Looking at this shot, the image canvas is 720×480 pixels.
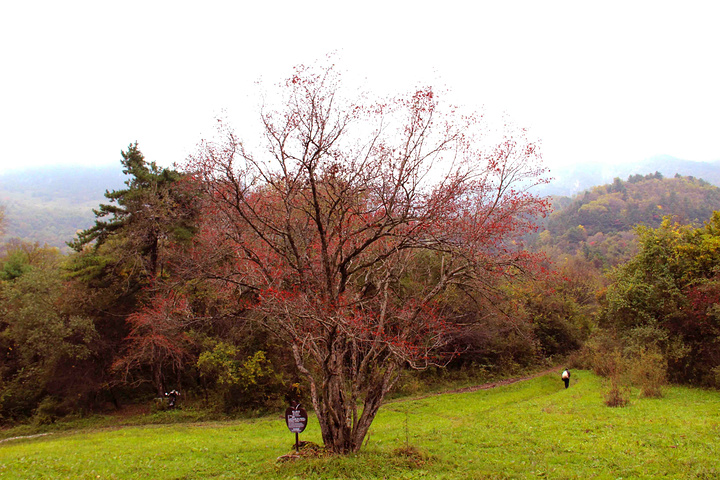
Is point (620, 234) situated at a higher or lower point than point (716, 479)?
higher

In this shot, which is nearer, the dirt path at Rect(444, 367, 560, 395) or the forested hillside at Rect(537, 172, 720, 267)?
the dirt path at Rect(444, 367, 560, 395)

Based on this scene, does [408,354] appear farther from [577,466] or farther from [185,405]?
[185,405]

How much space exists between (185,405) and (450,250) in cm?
1709

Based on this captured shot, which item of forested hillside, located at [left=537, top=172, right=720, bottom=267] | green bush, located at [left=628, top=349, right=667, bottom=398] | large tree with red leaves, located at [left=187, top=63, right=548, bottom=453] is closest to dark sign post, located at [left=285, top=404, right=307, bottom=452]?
large tree with red leaves, located at [left=187, top=63, right=548, bottom=453]

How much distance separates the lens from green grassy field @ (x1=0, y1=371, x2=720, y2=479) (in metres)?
8.02

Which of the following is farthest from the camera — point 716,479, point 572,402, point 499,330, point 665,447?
point 499,330

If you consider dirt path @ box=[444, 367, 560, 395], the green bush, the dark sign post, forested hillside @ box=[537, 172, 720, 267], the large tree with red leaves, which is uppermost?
forested hillside @ box=[537, 172, 720, 267]

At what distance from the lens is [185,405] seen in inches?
780

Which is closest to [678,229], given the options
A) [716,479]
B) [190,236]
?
[716,479]

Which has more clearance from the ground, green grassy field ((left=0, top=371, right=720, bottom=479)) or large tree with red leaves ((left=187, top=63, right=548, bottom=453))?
large tree with red leaves ((left=187, top=63, right=548, bottom=453))

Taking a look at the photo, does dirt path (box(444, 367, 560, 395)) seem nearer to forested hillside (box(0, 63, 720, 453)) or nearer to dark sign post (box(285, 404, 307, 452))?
forested hillside (box(0, 63, 720, 453))

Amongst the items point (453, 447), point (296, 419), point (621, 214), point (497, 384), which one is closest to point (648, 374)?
point (497, 384)

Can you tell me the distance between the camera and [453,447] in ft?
34.1

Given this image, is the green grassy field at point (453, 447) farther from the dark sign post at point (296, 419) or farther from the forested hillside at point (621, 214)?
the forested hillside at point (621, 214)
